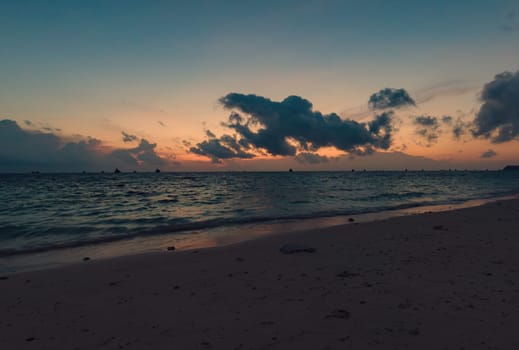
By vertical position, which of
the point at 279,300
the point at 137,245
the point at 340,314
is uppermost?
the point at 340,314

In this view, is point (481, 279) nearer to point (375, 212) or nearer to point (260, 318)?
point (260, 318)

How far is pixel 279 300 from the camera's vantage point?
21.0 feet

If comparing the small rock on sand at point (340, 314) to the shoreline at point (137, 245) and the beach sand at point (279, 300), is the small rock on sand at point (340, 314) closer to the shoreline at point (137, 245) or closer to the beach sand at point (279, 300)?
the beach sand at point (279, 300)

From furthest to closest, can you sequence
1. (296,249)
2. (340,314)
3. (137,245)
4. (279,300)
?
(137,245) → (296,249) → (279,300) → (340,314)

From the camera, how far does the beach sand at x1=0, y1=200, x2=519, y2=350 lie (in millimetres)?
4898

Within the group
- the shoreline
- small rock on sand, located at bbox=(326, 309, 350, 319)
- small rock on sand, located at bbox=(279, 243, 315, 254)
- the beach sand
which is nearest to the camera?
the beach sand

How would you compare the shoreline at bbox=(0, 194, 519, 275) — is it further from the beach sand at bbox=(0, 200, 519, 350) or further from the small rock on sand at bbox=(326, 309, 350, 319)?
the small rock on sand at bbox=(326, 309, 350, 319)

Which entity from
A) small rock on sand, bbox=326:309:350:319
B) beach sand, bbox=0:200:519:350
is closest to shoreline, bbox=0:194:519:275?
beach sand, bbox=0:200:519:350

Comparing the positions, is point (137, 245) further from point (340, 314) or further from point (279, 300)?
point (340, 314)

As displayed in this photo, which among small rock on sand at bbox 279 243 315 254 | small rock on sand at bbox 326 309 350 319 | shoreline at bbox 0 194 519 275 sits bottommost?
shoreline at bbox 0 194 519 275

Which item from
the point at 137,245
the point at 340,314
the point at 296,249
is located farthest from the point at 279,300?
the point at 137,245

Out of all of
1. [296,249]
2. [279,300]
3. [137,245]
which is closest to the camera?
[279,300]

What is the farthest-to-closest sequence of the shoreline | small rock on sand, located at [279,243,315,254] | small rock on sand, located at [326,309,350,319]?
the shoreline
small rock on sand, located at [279,243,315,254]
small rock on sand, located at [326,309,350,319]

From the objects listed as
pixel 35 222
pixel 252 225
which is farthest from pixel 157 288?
pixel 35 222
